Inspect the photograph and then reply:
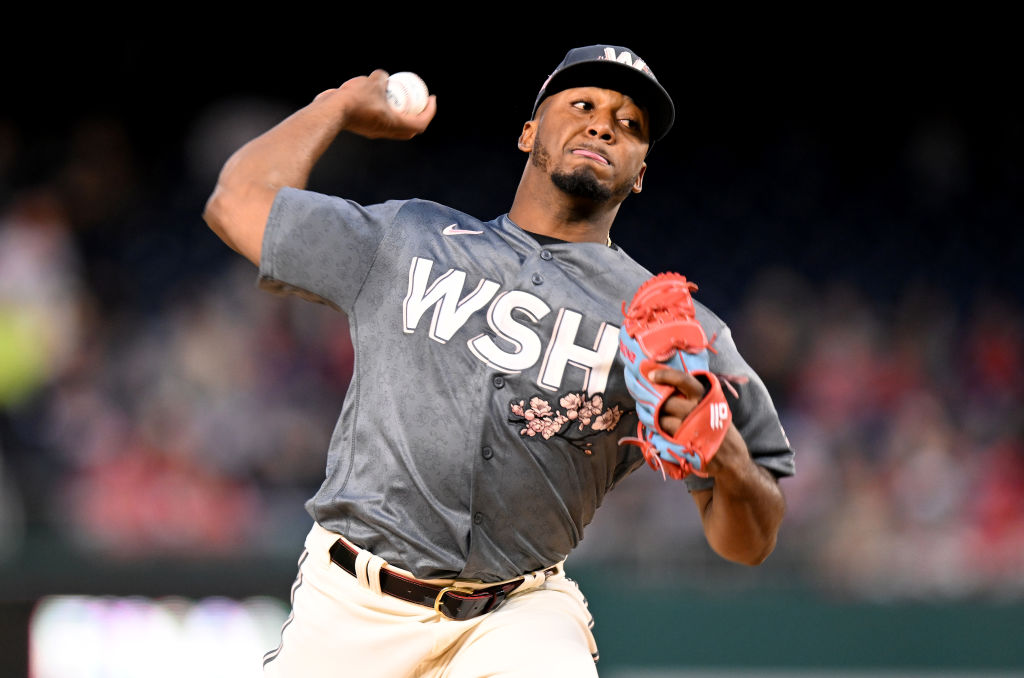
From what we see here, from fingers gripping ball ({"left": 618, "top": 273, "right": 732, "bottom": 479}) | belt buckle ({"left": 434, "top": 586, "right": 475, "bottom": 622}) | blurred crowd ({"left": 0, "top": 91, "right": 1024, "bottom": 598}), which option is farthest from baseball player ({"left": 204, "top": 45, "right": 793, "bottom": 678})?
blurred crowd ({"left": 0, "top": 91, "right": 1024, "bottom": 598})

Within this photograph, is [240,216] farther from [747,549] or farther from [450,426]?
[747,549]

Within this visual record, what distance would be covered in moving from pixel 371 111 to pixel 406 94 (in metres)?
0.11

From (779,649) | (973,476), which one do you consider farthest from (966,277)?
(779,649)

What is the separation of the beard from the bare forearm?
732 millimetres

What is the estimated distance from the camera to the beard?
9.68ft

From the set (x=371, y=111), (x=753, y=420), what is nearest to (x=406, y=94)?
(x=371, y=111)

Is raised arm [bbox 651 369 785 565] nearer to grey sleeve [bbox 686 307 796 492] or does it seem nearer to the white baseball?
grey sleeve [bbox 686 307 796 492]

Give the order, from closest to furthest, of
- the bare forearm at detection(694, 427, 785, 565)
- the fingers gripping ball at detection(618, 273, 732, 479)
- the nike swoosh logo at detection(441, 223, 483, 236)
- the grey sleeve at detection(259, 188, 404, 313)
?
the fingers gripping ball at detection(618, 273, 732, 479)
the bare forearm at detection(694, 427, 785, 565)
the grey sleeve at detection(259, 188, 404, 313)
the nike swoosh logo at detection(441, 223, 483, 236)

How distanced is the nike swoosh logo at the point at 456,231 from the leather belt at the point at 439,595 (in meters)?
0.78

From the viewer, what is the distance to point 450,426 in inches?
108

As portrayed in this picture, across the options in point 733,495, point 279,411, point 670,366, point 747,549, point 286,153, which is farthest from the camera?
point 279,411

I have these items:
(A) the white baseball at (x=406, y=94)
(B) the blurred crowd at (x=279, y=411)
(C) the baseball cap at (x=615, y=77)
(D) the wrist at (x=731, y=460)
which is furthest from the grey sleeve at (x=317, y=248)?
(B) the blurred crowd at (x=279, y=411)

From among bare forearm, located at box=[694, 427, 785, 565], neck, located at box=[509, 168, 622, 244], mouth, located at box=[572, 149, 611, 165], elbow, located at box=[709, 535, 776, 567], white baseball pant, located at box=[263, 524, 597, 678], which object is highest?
mouth, located at box=[572, 149, 611, 165]

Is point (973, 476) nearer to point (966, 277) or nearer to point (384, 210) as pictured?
point (966, 277)
